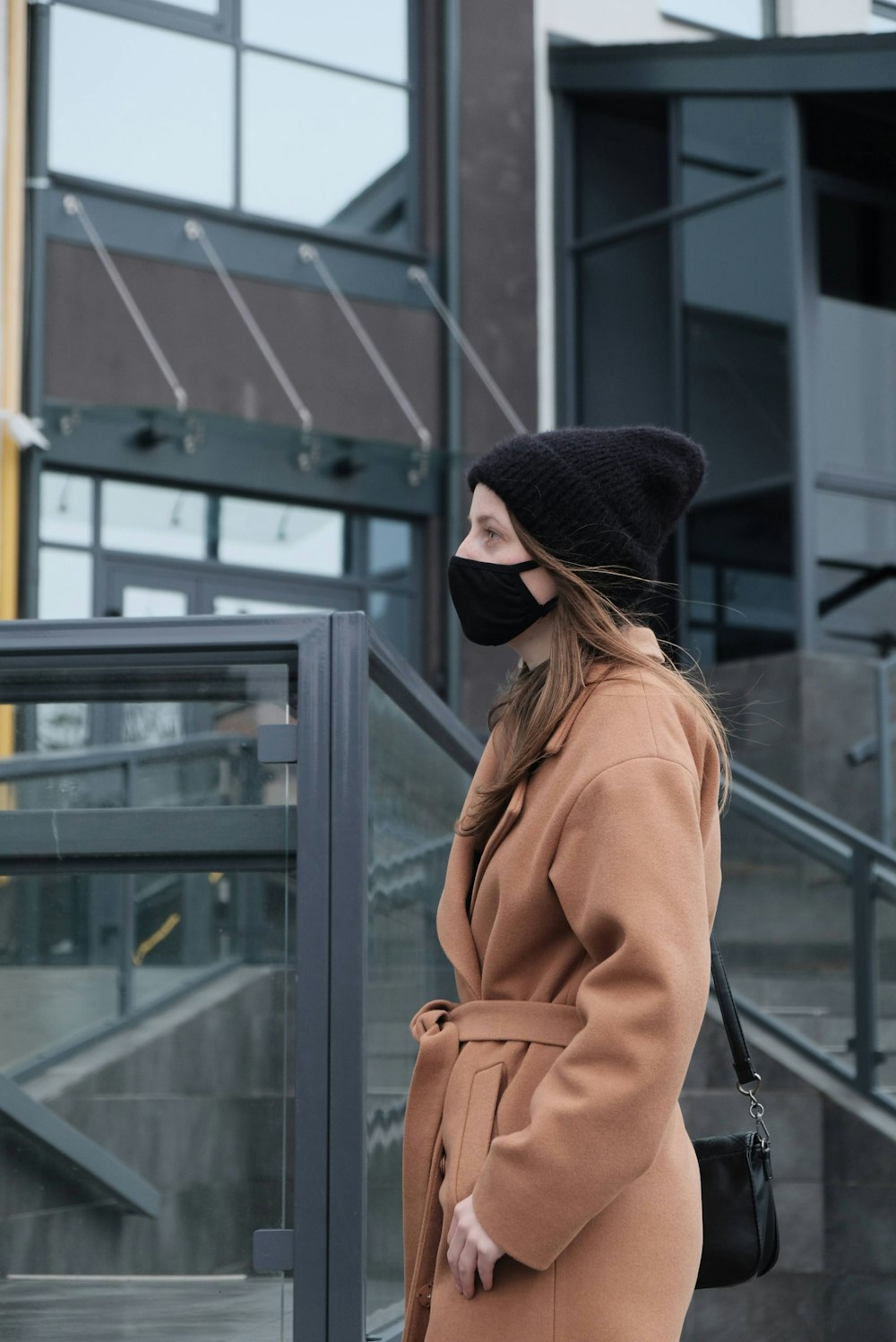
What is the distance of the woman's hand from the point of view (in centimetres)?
164

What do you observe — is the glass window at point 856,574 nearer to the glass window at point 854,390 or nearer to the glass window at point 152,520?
the glass window at point 854,390

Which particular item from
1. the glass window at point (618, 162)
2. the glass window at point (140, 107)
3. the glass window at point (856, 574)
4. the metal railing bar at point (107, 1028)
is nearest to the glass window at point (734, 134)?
the glass window at point (618, 162)

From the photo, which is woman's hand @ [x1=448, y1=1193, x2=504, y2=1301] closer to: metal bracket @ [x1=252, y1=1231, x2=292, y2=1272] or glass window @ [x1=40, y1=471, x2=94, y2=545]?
metal bracket @ [x1=252, y1=1231, x2=292, y2=1272]

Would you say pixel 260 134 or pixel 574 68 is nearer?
pixel 260 134

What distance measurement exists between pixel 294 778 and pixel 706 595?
9.31 meters

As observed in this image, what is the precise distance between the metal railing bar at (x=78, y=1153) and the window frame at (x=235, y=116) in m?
8.81

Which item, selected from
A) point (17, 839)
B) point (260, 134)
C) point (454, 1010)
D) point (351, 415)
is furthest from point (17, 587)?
point (454, 1010)

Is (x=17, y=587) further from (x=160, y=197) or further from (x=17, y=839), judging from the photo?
(x=17, y=839)

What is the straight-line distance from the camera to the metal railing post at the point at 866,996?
6.14m

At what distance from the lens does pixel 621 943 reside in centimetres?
164

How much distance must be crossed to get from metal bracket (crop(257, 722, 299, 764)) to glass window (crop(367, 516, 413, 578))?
361 inches

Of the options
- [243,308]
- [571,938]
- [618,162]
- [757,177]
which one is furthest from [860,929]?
[618,162]

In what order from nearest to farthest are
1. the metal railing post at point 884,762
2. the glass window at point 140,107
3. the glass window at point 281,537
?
the metal railing post at point 884,762
the glass window at point 140,107
the glass window at point 281,537

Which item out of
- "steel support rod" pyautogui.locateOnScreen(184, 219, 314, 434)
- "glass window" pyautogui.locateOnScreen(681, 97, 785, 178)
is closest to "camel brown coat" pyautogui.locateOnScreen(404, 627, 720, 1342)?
"steel support rod" pyautogui.locateOnScreen(184, 219, 314, 434)
